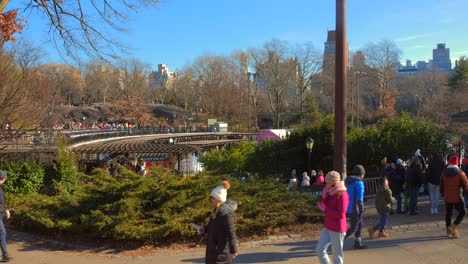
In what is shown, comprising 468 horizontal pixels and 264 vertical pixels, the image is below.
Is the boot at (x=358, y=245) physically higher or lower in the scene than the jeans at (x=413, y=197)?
lower

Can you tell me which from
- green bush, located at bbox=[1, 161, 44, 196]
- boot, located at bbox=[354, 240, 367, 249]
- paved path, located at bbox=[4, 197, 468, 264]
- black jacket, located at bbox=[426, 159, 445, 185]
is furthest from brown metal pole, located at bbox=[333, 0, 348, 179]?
green bush, located at bbox=[1, 161, 44, 196]

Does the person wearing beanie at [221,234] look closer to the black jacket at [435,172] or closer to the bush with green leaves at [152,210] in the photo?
the bush with green leaves at [152,210]

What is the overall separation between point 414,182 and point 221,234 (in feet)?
23.5

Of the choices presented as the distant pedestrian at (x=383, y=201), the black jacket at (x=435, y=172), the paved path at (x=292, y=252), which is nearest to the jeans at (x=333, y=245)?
the paved path at (x=292, y=252)

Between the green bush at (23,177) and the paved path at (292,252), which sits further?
the green bush at (23,177)

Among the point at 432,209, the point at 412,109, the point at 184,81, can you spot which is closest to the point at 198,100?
the point at 184,81

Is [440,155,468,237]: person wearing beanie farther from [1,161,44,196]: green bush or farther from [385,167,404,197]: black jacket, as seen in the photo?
[1,161,44,196]: green bush

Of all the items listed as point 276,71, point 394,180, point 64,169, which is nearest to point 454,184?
point 394,180

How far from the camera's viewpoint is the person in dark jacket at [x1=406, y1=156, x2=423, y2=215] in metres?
10.3

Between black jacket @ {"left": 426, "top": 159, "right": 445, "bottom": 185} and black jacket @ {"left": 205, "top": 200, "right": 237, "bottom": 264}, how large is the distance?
7037 mm

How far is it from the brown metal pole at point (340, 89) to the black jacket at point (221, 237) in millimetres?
5056

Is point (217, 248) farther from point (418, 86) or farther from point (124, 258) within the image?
point (418, 86)

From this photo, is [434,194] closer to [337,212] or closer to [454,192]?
[454,192]

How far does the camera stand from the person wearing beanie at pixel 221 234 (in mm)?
4723
